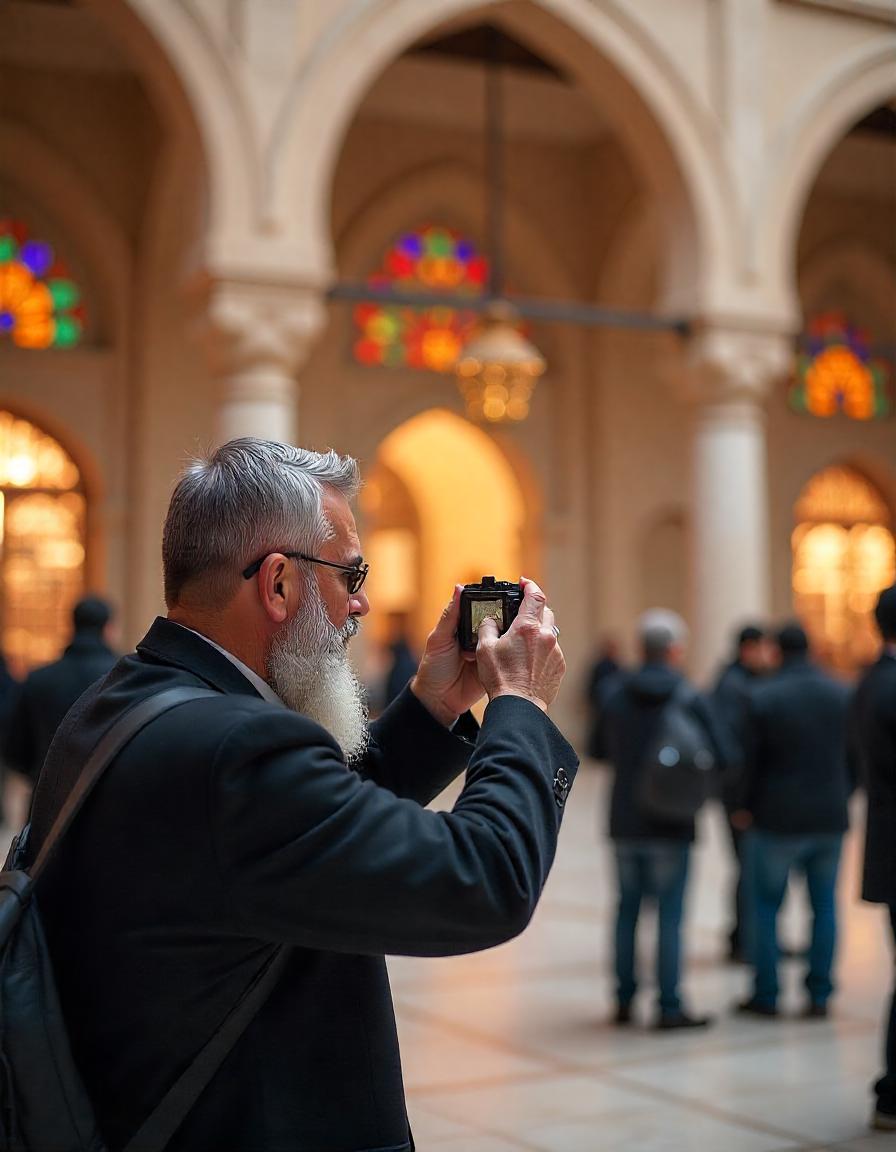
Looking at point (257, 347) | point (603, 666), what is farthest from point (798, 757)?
point (603, 666)

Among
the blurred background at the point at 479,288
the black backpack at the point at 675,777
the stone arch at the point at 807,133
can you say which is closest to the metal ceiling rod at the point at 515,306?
the blurred background at the point at 479,288

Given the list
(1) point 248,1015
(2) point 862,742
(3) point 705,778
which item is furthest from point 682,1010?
(1) point 248,1015

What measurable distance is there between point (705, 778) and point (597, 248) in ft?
46.0

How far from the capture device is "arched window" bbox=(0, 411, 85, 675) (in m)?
17.0

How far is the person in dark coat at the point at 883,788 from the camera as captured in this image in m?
4.84

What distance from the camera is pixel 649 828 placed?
6516 mm

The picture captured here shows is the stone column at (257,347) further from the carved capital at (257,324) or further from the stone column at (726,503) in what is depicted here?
the stone column at (726,503)

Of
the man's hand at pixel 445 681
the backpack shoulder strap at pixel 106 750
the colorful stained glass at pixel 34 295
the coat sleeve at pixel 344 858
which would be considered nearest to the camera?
the coat sleeve at pixel 344 858

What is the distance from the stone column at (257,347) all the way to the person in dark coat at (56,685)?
15.7 ft

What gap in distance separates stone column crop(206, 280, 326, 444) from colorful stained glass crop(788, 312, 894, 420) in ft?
36.0

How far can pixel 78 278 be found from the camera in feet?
56.5

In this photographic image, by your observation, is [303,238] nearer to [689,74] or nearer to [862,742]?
[689,74]

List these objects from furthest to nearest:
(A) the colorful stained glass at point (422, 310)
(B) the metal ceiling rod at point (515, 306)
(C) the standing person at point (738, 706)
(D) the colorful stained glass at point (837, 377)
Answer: (D) the colorful stained glass at point (837, 377) → (A) the colorful stained glass at point (422, 310) → (B) the metal ceiling rod at point (515, 306) → (C) the standing person at point (738, 706)

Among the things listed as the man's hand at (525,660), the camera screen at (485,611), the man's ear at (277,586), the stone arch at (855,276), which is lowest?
the man's hand at (525,660)
